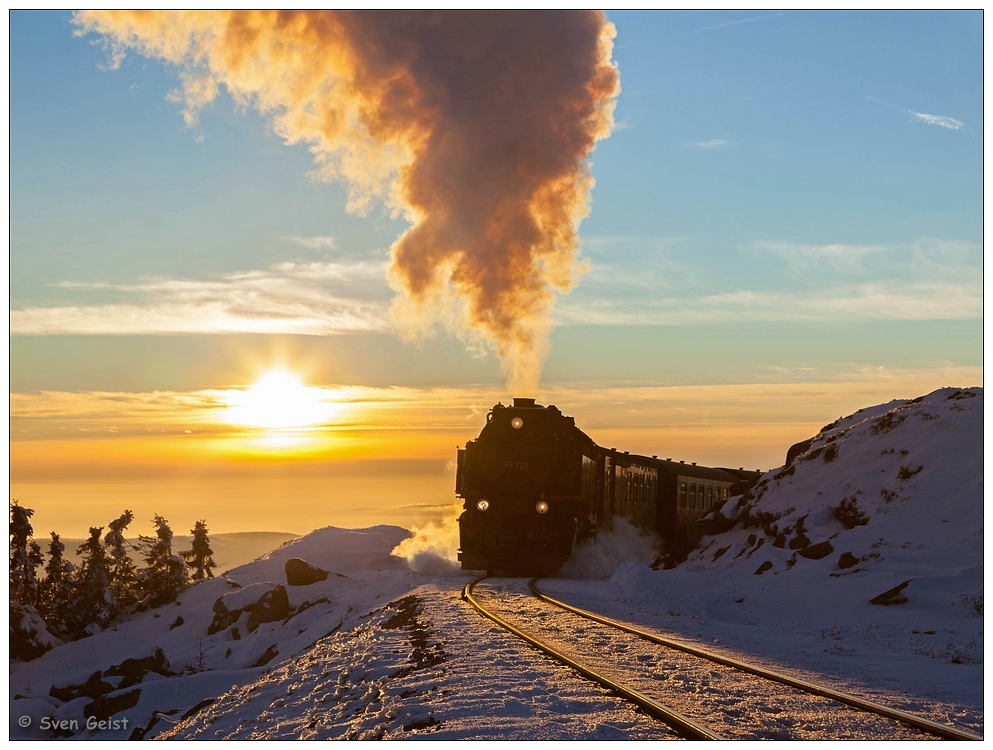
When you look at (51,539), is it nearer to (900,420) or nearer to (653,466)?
(653,466)

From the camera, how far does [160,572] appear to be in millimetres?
47250

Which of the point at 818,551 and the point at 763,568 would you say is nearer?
the point at 818,551

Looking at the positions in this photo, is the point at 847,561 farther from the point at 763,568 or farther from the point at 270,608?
the point at 270,608

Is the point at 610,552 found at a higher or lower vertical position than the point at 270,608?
higher

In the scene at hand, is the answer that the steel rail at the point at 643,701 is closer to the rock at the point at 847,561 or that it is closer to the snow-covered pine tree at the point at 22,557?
the rock at the point at 847,561

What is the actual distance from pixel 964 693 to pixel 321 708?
839 cm

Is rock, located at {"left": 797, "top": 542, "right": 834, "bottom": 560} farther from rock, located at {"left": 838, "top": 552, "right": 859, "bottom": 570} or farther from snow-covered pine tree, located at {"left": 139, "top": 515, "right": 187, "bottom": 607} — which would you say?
snow-covered pine tree, located at {"left": 139, "top": 515, "right": 187, "bottom": 607}

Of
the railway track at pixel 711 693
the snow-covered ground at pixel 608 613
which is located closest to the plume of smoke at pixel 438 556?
the snow-covered ground at pixel 608 613

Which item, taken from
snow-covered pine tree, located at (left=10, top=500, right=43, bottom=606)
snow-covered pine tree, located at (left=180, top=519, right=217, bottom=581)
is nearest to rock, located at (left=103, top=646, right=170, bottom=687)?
snow-covered pine tree, located at (left=10, top=500, right=43, bottom=606)

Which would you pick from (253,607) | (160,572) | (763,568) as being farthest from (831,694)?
(160,572)

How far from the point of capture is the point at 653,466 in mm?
39969

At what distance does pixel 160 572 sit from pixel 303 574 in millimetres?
13328

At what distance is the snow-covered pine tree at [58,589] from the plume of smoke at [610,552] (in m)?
24.7

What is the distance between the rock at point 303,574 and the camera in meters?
37.9
